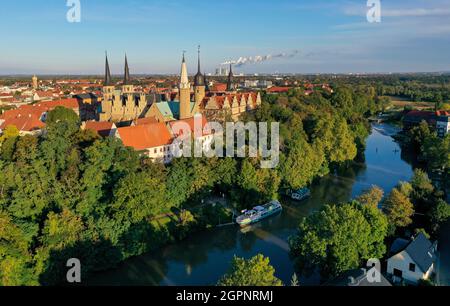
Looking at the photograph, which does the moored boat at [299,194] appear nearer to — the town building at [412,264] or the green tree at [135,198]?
the green tree at [135,198]

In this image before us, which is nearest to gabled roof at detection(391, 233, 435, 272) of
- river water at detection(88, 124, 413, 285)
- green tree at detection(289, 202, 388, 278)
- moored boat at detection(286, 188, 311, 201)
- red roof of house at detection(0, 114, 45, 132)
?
green tree at detection(289, 202, 388, 278)

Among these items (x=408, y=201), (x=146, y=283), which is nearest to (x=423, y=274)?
(x=408, y=201)

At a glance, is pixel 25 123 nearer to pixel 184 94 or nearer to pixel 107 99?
pixel 107 99

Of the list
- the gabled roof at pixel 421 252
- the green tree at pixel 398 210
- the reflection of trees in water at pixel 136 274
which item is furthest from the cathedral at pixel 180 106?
the gabled roof at pixel 421 252

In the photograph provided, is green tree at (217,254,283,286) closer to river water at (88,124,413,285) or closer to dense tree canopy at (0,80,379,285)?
river water at (88,124,413,285)

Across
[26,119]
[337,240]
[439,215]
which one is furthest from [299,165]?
[26,119]

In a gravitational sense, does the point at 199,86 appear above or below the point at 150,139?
above

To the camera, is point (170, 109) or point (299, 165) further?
point (170, 109)
